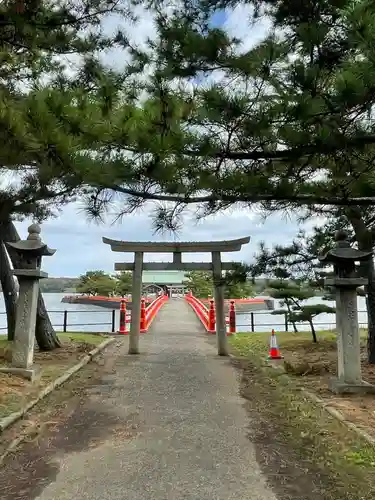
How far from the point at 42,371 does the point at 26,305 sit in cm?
107

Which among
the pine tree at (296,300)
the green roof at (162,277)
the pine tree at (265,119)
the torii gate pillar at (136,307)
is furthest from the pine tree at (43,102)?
the green roof at (162,277)

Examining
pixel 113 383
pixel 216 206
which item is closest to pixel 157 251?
pixel 113 383

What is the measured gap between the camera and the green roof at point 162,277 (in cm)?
3767

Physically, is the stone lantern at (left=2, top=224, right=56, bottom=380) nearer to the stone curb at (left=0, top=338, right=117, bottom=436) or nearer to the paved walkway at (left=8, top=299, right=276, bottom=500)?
the stone curb at (left=0, top=338, right=117, bottom=436)

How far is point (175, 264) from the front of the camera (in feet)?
33.3

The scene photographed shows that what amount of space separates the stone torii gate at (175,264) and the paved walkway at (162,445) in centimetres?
197

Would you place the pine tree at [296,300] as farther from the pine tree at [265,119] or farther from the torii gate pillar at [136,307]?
the pine tree at [265,119]

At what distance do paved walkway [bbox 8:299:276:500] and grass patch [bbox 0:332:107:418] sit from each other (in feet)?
2.15

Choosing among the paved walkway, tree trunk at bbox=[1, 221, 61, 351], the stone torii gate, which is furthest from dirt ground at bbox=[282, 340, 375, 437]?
tree trunk at bbox=[1, 221, 61, 351]

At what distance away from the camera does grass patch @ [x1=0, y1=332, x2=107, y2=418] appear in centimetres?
525

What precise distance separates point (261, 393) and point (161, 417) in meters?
1.75

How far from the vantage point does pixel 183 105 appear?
10.0 feet

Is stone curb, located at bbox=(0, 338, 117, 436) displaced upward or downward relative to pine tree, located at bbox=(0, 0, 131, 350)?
downward

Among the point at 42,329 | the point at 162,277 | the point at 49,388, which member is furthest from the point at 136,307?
the point at 162,277
